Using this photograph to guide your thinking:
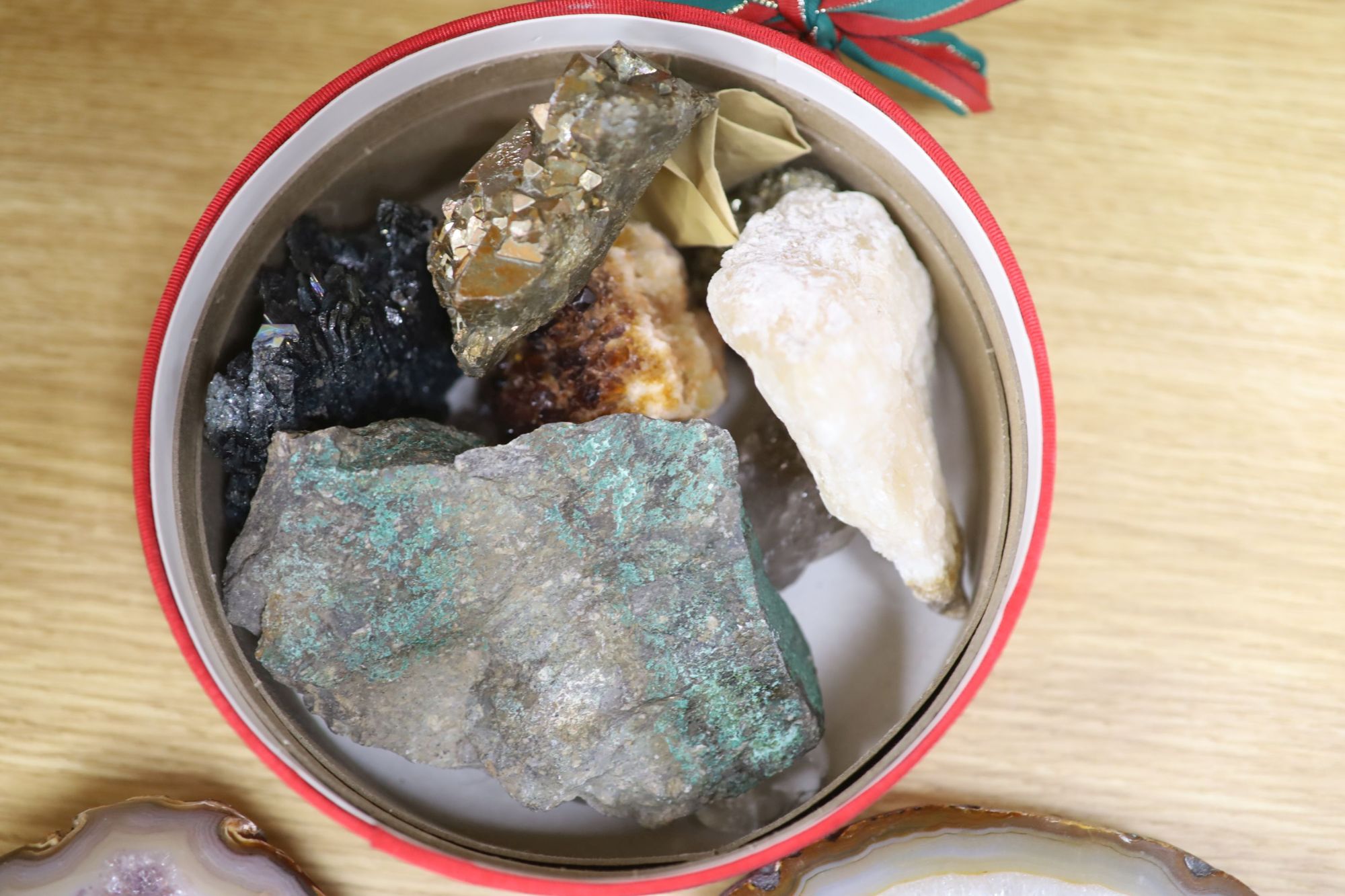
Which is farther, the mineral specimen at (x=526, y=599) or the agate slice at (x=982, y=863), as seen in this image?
the agate slice at (x=982, y=863)

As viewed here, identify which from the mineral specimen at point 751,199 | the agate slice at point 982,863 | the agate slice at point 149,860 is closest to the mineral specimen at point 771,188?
the mineral specimen at point 751,199

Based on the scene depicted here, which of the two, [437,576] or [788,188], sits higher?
[788,188]

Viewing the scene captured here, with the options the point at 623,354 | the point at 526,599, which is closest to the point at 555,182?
the point at 623,354

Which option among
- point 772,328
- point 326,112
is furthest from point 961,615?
point 326,112

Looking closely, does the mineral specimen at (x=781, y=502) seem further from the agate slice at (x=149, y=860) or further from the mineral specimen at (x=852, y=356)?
the agate slice at (x=149, y=860)

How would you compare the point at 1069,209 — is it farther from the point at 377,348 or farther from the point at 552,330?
the point at 377,348
